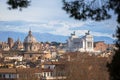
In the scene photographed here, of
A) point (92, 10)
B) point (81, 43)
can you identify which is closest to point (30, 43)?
point (81, 43)

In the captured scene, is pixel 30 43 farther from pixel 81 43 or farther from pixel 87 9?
pixel 87 9

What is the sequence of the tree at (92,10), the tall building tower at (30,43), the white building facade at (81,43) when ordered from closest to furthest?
the tree at (92,10) → the tall building tower at (30,43) → the white building facade at (81,43)

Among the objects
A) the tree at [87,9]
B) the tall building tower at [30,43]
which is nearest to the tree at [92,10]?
the tree at [87,9]

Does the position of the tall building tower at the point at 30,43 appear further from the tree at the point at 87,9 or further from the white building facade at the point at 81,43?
the tree at the point at 87,9

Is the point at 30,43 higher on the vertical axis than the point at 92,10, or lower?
lower

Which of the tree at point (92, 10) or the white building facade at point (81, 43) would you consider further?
the white building facade at point (81, 43)

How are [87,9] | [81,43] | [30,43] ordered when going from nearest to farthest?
[87,9] < [30,43] < [81,43]

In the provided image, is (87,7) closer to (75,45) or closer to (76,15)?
(76,15)

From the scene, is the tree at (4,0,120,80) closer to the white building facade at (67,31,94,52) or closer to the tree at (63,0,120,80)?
the tree at (63,0,120,80)

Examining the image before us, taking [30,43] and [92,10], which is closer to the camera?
[92,10]

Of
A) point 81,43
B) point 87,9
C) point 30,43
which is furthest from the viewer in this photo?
point 81,43

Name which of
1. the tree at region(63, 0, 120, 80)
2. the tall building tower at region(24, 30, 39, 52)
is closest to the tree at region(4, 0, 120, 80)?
the tree at region(63, 0, 120, 80)

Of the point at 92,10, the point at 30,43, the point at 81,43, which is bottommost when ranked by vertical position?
the point at 81,43

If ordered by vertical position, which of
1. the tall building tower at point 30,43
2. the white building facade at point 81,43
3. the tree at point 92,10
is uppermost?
the tree at point 92,10
